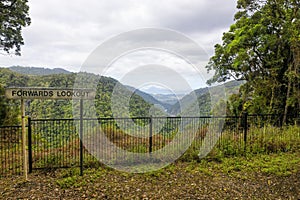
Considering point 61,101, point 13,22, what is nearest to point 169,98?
point 61,101

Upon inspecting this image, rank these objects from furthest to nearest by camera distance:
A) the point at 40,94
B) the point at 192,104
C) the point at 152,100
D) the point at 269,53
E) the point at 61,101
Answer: the point at 269,53 < the point at 61,101 < the point at 192,104 < the point at 152,100 < the point at 40,94

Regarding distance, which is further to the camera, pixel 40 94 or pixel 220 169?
pixel 220 169

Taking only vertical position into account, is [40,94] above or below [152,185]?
above

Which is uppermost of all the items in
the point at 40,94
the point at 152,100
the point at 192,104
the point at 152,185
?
the point at 40,94

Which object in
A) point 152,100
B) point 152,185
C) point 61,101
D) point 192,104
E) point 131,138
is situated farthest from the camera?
point 61,101

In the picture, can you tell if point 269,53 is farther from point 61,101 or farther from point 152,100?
point 61,101

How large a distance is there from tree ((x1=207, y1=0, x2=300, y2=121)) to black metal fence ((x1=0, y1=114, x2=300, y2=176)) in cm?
456

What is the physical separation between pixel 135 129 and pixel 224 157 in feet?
8.12

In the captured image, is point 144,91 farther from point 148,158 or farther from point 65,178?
point 65,178

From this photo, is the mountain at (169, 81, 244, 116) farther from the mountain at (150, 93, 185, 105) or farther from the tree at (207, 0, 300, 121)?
the tree at (207, 0, 300, 121)

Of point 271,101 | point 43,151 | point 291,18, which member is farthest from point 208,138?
point 291,18

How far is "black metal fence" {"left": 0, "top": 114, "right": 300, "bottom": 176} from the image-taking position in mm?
5551

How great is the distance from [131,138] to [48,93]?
281 centimetres

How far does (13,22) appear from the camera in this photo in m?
9.83
